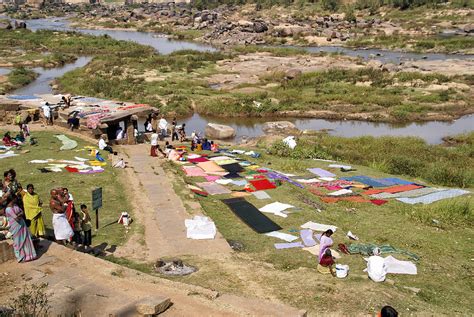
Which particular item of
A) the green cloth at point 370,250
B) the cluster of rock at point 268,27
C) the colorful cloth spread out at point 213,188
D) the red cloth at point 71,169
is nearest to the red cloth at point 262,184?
the colorful cloth spread out at point 213,188

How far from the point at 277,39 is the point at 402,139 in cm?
5316

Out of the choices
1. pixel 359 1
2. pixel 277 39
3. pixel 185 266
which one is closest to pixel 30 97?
pixel 185 266

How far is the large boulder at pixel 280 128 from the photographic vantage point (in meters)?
30.8

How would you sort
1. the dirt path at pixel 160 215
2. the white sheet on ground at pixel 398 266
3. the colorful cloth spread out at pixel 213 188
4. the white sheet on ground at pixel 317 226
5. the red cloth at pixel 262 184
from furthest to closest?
A: the red cloth at pixel 262 184
the colorful cloth spread out at pixel 213 188
the white sheet on ground at pixel 317 226
the dirt path at pixel 160 215
the white sheet on ground at pixel 398 266

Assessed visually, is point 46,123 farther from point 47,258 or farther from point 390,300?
point 390,300

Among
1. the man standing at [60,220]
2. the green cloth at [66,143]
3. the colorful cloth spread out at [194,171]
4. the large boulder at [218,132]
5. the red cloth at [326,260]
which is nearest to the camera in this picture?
the man standing at [60,220]

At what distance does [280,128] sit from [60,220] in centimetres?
2143

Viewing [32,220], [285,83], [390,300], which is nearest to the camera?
[390,300]

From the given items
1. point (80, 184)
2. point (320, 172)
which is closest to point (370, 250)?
point (320, 172)

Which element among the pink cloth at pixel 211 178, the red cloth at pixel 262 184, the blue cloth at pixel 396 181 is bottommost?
the blue cloth at pixel 396 181

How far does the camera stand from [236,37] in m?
80.0

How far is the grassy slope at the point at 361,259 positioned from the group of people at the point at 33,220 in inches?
118

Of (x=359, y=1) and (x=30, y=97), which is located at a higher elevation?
(x=359, y=1)

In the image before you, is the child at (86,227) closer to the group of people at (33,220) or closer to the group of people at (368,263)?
the group of people at (33,220)
